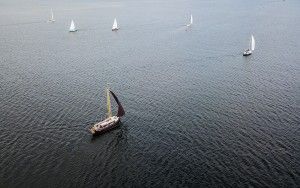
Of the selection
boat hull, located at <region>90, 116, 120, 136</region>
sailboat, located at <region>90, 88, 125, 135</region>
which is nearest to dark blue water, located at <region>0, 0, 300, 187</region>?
boat hull, located at <region>90, 116, 120, 136</region>

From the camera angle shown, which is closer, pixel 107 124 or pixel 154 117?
pixel 107 124

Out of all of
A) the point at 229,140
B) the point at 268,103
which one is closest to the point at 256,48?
the point at 268,103

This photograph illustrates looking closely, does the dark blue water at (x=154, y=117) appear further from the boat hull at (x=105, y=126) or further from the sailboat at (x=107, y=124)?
the sailboat at (x=107, y=124)

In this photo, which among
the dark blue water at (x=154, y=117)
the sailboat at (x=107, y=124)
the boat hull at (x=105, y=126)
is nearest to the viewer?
the dark blue water at (x=154, y=117)

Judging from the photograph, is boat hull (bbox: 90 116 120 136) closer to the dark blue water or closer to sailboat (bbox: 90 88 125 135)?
sailboat (bbox: 90 88 125 135)

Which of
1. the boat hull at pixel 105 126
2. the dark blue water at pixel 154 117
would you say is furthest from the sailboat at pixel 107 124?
the dark blue water at pixel 154 117

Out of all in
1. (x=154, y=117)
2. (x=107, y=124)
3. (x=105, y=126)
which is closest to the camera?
(x=105, y=126)

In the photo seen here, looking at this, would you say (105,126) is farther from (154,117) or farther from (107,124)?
(154,117)

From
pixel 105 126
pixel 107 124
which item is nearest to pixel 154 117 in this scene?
pixel 107 124
